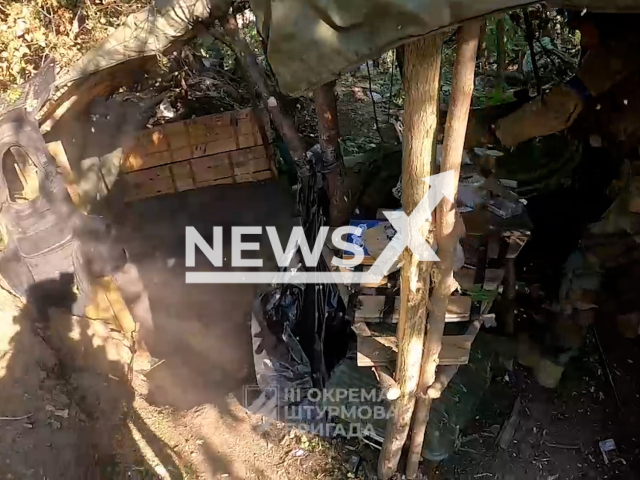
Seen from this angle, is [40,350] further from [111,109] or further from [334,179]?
[334,179]

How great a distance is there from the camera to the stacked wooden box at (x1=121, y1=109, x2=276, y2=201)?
4191 millimetres

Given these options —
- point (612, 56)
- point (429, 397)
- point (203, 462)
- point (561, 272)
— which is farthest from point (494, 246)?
point (203, 462)

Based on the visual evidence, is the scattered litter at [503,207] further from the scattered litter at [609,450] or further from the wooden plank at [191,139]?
the wooden plank at [191,139]

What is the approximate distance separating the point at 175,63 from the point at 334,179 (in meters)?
1.73

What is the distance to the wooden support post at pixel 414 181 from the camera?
5.60 ft

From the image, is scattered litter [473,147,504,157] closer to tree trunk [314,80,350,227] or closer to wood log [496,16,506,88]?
tree trunk [314,80,350,227]

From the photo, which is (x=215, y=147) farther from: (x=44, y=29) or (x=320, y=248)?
(x=44, y=29)

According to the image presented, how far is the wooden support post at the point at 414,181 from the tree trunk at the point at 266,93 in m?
1.30

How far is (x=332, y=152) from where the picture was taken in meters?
2.84

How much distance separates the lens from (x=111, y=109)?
4.10 m

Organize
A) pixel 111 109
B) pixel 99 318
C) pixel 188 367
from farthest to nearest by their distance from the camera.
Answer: pixel 111 109 → pixel 188 367 → pixel 99 318

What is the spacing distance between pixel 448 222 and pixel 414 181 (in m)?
0.22

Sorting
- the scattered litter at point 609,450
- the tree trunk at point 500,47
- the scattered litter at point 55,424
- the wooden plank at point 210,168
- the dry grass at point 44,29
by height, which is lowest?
the scattered litter at point 609,450

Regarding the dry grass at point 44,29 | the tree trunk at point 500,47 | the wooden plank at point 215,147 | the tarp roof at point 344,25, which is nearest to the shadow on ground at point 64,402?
the wooden plank at point 215,147
